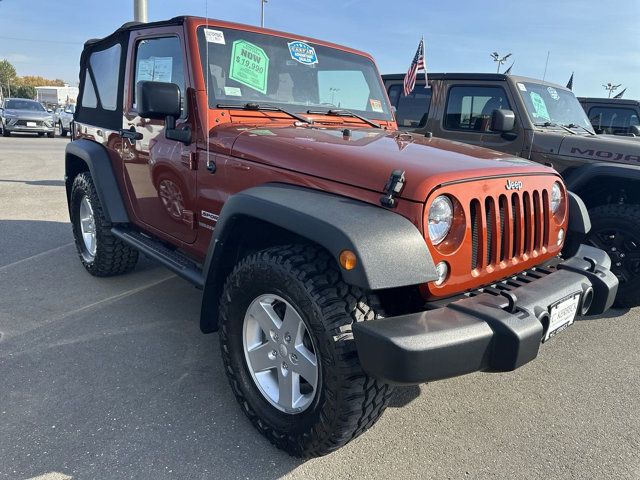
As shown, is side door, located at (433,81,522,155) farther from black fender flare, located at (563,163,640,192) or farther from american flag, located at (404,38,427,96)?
black fender flare, located at (563,163,640,192)

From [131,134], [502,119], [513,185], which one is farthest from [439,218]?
[502,119]

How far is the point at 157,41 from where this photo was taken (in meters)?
3.20

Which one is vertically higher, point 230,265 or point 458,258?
point 458,258

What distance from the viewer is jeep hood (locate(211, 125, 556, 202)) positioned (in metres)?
2.02

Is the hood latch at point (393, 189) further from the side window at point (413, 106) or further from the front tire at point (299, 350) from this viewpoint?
the side window at point (413, 106)

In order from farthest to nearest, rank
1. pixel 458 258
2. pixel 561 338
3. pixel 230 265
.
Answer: pixel 561 338 < pixel 230 265 < pixel 458 258

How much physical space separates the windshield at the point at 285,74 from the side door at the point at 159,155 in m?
0.20

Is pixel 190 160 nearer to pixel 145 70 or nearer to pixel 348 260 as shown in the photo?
pixel 145 70

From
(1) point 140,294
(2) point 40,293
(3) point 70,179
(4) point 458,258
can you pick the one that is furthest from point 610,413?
(3) point 70,179

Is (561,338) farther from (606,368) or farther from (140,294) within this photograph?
(140,294)

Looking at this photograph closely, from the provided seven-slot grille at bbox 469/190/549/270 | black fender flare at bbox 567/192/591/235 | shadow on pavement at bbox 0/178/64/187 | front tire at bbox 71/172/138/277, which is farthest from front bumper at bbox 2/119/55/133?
seven-slot grille at bbox 469/190/549/270

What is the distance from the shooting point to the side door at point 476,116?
4.99m

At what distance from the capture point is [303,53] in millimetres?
3238

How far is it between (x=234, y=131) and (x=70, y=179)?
280 cm
